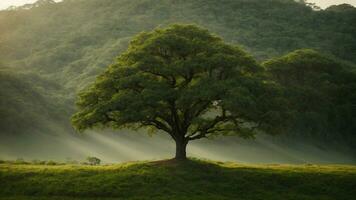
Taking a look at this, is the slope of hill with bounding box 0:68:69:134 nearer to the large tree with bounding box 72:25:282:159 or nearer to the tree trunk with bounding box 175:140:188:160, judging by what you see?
the large tree with bounding box 72:25:282:159

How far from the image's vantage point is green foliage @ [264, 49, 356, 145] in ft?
334

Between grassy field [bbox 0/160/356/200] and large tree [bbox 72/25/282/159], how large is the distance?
4502 mm

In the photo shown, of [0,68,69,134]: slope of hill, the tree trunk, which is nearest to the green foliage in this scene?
[0,68,69,134]: slope of hill

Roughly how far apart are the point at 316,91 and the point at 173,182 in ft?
226

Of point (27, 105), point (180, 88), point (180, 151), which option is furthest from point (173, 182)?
point (27, 105)

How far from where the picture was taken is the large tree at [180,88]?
44.2 meters

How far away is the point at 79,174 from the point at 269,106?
1921cm

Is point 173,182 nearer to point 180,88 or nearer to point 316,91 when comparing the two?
point 180,88

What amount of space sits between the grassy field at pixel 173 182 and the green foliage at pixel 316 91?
56.6 m

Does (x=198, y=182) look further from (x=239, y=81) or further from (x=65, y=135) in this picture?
(x=65, y=135)

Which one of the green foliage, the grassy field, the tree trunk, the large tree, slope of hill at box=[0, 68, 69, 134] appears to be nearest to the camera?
the grassy field

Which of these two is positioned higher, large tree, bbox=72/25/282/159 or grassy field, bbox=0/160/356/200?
large tree, bbox=72/25/282/159

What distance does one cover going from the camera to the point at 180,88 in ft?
153

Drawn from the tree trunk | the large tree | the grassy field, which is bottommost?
the grassy field
